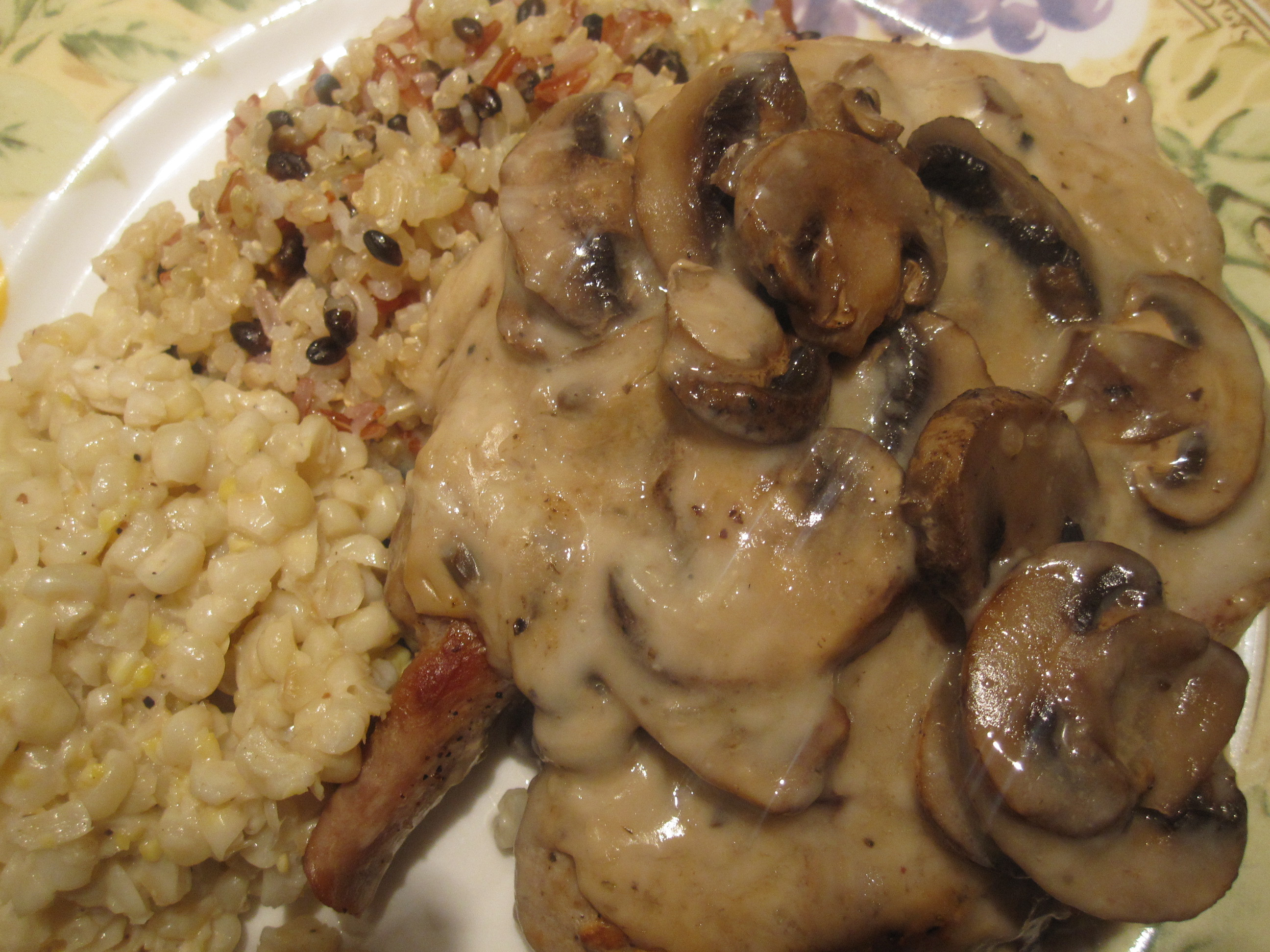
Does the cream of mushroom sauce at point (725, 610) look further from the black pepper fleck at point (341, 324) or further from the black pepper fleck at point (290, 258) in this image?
the black pepper fleck at point (290, 258)

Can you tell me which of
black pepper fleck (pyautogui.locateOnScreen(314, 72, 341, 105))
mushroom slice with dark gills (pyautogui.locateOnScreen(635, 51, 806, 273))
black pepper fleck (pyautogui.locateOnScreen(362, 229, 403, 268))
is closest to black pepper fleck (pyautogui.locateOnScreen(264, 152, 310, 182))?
black pepper fleck (pyautogui.locateOnScreen(314, 72, 341, 105))

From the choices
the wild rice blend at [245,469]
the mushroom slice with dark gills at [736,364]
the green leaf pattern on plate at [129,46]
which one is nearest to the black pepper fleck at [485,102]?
the wild rice blend at [245,469]

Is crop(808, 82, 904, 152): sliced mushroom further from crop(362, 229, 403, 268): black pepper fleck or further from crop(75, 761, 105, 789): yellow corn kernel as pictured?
crop(75, 761, 105, 789): yellow corn kernel

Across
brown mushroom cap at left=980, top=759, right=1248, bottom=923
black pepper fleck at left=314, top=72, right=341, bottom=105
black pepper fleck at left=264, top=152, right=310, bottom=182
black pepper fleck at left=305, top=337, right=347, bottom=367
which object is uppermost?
black pepper fleck at left=314, top=72, right=341, bottom=105

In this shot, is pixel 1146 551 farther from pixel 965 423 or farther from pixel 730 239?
pixel 730 239

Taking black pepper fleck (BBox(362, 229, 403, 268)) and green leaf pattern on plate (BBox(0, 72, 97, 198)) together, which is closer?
black pepper fleck (BBox(362, 229, 403, 268))

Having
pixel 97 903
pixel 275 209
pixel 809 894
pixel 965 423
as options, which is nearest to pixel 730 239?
pixel 965 423
